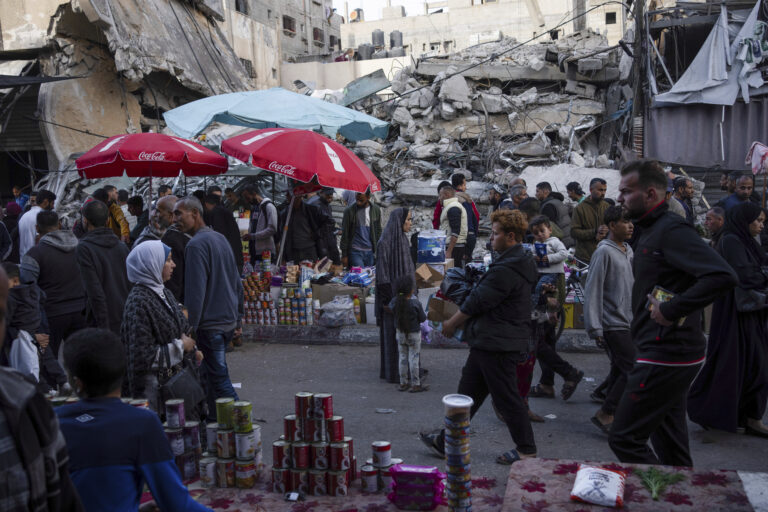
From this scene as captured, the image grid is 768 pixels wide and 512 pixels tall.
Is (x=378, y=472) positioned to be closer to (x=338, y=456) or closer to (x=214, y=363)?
(x=338, y=456)

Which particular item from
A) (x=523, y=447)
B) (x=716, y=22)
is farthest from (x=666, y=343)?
(x=716, y=22)

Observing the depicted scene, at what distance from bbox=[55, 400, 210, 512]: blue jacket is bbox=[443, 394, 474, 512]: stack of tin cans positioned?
138 centimetres

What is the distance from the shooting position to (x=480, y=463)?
16.2 feet

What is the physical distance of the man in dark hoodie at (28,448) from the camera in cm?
153

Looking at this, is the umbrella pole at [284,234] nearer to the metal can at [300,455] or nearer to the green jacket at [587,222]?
the green jacket at [587,222]

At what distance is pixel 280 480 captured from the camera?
3.73 metres

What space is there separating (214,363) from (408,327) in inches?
80.9

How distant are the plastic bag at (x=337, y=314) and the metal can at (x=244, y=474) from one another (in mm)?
5204

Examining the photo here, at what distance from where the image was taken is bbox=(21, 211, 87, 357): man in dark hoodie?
20.0ft

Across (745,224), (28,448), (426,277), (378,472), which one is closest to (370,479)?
(378,472)

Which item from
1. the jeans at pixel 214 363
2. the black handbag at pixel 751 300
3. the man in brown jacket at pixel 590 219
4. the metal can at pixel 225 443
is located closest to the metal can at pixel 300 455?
the metal can at pixel 225 443

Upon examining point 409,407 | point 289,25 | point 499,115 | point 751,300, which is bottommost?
point 409,407

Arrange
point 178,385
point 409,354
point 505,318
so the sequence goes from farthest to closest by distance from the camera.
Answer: point 409,354 < point 505,318 < point 178,385

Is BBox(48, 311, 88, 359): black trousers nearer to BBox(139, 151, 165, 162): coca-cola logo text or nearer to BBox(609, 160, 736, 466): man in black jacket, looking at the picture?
BBox(139, 151, 165, 162): coca-cola logo text
